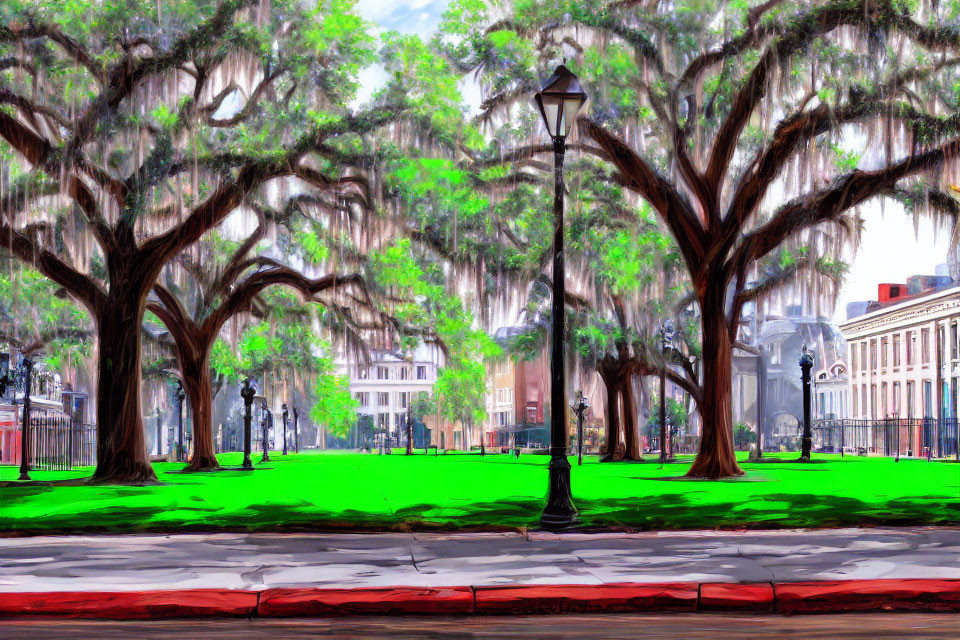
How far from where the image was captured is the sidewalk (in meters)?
9.36

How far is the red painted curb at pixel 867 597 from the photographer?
374 inches

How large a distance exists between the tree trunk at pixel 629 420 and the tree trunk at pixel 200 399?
17.2 metres

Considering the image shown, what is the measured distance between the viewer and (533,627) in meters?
8.59

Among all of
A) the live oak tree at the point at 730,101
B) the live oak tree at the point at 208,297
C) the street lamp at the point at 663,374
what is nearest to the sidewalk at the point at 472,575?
the live oak tree at the point at 730,101

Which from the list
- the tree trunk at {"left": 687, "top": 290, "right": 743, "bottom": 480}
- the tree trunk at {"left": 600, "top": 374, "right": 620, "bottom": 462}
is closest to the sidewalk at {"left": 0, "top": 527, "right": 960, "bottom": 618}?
the tree trunk at {"left": 687, "top": 290, "right": 743, "bottom": 480}

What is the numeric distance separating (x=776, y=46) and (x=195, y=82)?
12279 mm

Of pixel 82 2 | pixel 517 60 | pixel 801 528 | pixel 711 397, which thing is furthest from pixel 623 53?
pixel 801 528

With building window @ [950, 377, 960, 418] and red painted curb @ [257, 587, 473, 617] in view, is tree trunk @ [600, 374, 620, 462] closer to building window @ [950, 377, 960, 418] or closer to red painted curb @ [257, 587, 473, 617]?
building window @ [950, 377, 960, 418]

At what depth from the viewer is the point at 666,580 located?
10.1 m

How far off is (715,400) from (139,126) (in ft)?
50.0

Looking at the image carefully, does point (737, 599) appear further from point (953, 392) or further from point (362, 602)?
point (953, 392)

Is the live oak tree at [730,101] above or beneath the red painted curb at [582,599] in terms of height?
above

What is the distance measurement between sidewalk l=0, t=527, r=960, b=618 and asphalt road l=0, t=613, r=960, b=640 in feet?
0.94

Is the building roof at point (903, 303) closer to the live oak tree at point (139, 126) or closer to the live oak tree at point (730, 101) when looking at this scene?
the live oak tree at point (730, 101)
